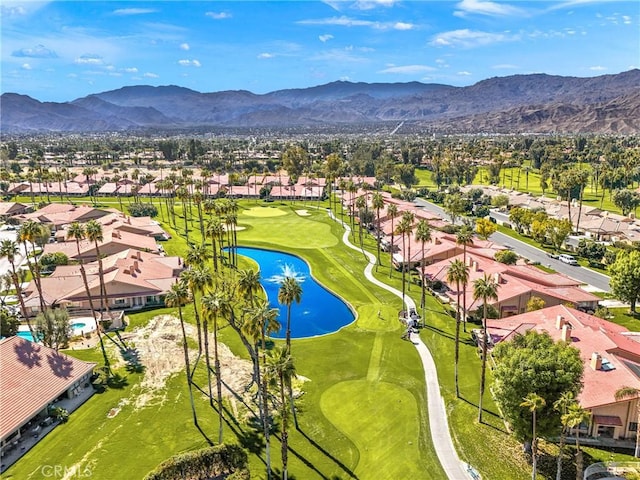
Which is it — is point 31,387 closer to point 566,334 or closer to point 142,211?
point 566,334

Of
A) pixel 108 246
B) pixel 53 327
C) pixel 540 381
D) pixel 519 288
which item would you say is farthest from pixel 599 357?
pixel 108 246

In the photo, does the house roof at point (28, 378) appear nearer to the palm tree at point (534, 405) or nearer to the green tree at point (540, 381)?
the green tree at point (540, 381)

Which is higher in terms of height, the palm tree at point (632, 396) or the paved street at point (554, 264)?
the palm tree at point (632, 396)

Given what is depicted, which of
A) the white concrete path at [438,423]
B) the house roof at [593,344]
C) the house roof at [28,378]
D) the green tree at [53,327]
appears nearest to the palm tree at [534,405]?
the white concrete path at [438,423]

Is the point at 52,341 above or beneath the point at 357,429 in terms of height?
above

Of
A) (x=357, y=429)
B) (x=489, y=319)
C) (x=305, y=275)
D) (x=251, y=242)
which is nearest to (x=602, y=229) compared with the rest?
(x=489, y=319)

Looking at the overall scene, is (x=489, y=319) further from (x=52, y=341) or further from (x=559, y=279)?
(x=52, y=341)
